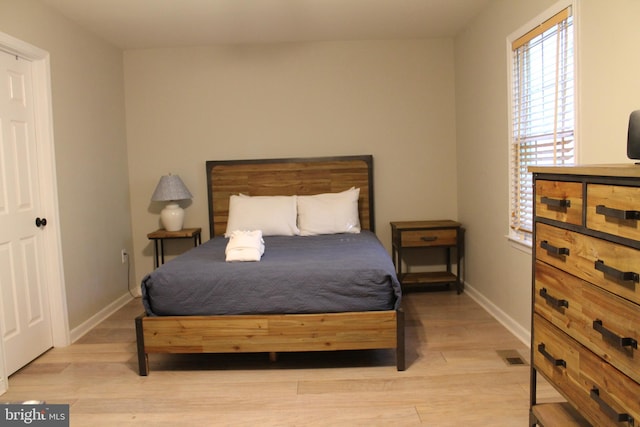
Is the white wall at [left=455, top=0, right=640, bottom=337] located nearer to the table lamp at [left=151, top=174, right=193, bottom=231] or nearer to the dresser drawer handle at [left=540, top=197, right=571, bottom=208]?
the dresser drawer handle at [left=540, top=197, right=571, bottom=208]

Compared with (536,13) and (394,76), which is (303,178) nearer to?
(394,76)

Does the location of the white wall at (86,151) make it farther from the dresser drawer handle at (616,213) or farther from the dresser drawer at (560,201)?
the dresser drawer handle at (616,213)

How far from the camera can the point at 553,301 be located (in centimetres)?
185

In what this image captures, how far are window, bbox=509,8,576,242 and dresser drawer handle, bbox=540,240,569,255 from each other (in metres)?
0.90

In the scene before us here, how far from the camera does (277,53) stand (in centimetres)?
460

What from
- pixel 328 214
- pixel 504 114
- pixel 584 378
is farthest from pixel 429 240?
pixel 584 378

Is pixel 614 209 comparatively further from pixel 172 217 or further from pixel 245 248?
pixel 172 217

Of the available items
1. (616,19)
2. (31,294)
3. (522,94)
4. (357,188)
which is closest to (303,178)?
(357,188)

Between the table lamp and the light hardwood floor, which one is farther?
the table lamp

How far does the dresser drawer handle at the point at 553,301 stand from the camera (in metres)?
1.78

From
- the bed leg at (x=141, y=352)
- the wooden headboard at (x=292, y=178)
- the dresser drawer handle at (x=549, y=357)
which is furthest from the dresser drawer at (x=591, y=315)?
the wooden headboard at (x=292, y=178)

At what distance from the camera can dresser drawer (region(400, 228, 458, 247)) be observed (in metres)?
4.32

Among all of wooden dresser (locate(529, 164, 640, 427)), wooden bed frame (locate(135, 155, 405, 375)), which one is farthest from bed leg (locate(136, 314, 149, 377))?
wooden dresser (locate(529, 164, 640, 427))

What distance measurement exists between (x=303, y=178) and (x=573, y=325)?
317cm
